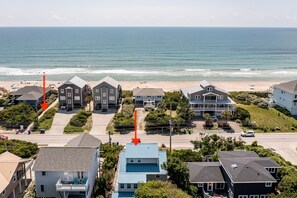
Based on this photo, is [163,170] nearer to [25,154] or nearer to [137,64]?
[25,154]

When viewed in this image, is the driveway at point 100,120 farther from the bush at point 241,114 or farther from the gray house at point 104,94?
the bush at point 241,114

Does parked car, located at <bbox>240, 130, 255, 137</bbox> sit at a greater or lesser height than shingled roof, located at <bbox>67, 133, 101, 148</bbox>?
lesser

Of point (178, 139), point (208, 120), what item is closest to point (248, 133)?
point (208, 120)

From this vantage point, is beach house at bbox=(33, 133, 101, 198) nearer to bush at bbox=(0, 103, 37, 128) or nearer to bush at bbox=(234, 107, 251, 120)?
bush at bbox=(0, 103, 37, 128)

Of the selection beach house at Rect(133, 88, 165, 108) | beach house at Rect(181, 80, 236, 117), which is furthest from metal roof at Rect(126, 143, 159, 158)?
beach house at Rect(133, 88, 165, 108)

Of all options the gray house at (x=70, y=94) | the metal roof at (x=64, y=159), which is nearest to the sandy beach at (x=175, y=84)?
the gray house at (x=70, y=94)
